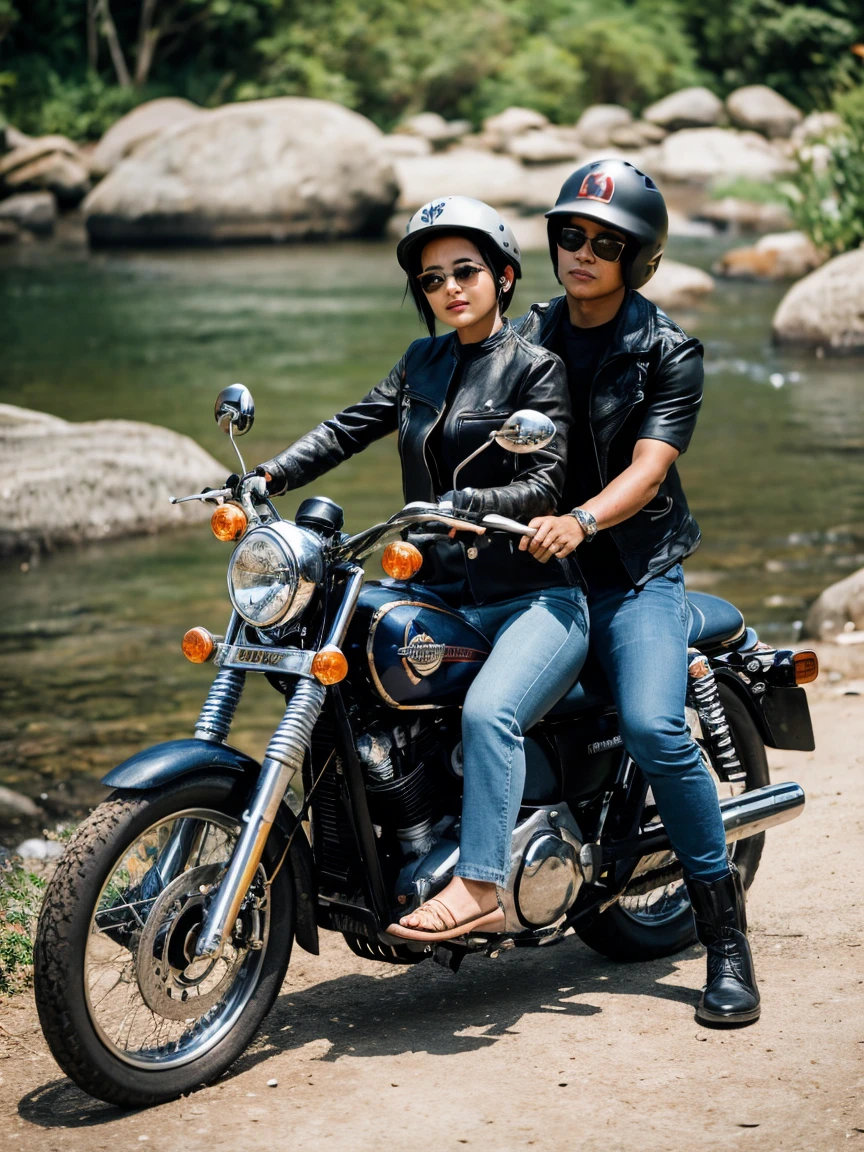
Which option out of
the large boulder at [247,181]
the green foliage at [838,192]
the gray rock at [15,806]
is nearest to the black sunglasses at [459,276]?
the gray rock at [15,806]

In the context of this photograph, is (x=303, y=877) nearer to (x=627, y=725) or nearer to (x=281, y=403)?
(x=627, y=725)

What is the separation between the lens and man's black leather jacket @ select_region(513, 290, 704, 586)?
13.4 ft

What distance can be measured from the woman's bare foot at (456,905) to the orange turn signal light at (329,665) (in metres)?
0.60

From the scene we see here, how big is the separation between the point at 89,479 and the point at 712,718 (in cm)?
781

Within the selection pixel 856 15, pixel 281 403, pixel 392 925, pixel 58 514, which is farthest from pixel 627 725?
pixel 856 15

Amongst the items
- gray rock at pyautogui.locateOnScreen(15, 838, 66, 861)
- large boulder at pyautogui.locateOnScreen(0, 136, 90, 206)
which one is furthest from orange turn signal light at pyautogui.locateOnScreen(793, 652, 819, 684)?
large boulder at pyautogui.locateOnScreen(0, 136, 90, 206)

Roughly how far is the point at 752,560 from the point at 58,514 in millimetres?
4761

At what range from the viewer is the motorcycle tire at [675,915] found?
4496 mm

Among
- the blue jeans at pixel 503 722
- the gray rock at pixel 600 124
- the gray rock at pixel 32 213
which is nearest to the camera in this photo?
the blue jeans at pixel 503 722

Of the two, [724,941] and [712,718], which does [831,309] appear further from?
[724,941]

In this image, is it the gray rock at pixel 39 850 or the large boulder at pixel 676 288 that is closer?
the gray rock at pixel 39 850

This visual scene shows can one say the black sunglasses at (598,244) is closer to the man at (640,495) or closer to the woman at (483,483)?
the man at (640,495)

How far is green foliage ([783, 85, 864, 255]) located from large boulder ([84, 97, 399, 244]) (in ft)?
31.1

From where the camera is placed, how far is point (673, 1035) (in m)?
3.95
